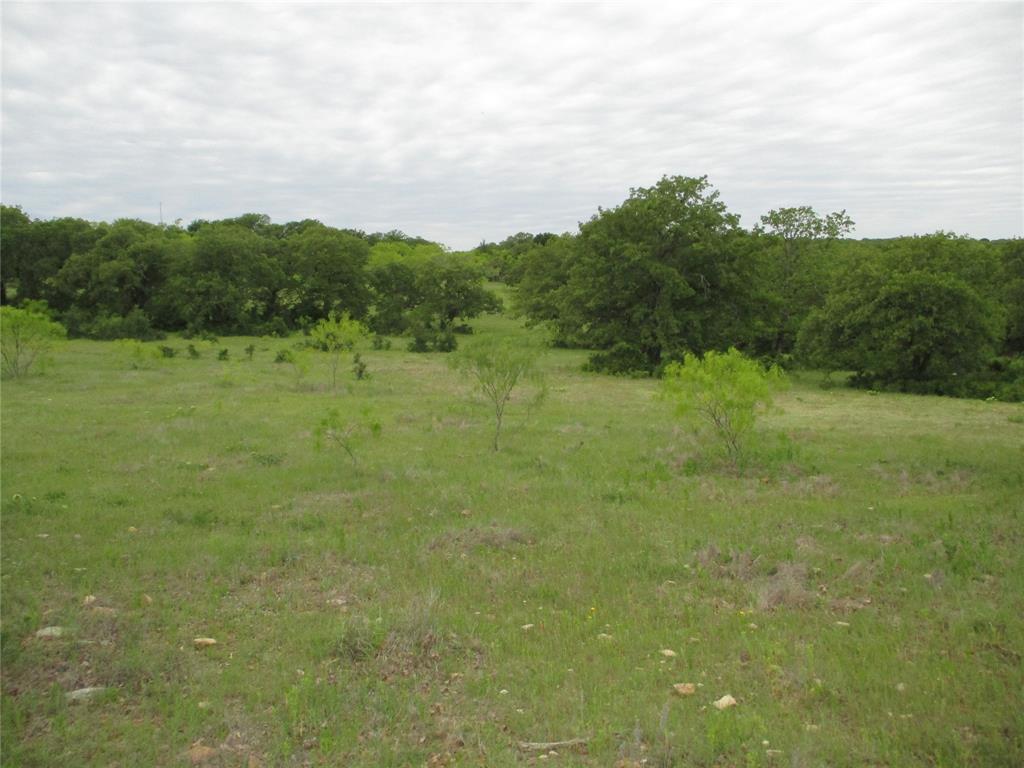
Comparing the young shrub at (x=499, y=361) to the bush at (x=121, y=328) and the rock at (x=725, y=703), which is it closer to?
the rock at (x=725, y=703)

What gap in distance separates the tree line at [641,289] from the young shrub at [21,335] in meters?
7.27

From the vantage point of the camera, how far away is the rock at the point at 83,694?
534cm

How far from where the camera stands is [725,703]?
Answer: 5.18 metres

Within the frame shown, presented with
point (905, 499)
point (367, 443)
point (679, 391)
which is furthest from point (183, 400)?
point (905, 499)

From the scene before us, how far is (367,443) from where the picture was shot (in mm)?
15000

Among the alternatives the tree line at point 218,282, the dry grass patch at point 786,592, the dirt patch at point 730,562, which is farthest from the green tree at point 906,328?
the dry grass patch at point 786,592

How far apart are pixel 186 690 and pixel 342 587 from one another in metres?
2.16

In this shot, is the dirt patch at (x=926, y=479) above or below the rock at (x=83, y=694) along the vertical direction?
above

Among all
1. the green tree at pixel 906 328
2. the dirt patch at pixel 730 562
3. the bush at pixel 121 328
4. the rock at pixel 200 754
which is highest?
the green tree at pixel 906 328

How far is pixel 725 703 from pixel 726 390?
8600mm

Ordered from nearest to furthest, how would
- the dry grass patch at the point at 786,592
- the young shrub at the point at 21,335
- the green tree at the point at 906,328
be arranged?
the dry grass patch at the point at 786,592 → the young shrub at the point at 21,335 → the green tree at the point at 906,328

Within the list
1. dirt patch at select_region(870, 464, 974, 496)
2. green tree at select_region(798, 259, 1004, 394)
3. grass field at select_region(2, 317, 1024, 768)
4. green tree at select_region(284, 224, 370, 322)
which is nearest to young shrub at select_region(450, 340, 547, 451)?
grass field at select_region(2, 317, 1024, 768)

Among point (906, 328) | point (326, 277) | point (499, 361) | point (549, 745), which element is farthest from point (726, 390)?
point (326, 277)

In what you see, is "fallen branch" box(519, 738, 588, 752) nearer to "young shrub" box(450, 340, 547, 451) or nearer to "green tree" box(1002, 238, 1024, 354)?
"young shrub" box(450, 340, 547, 451)
